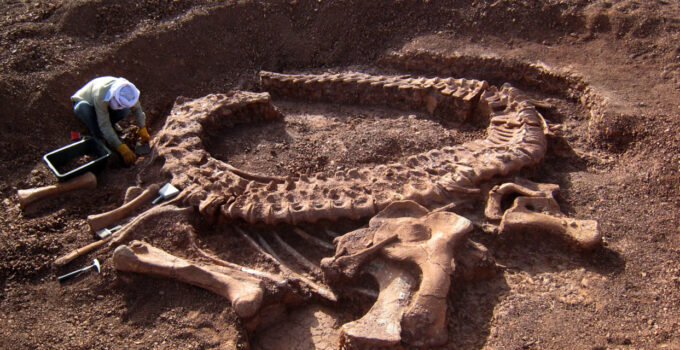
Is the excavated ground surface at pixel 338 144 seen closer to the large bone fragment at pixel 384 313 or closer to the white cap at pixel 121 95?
the large bone fragment at pixel 384 313

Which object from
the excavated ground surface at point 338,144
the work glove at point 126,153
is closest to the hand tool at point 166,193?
the excavated ground surface at point 338,144

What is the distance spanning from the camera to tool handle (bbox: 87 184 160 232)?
519cm

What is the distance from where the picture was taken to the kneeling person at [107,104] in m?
6.36

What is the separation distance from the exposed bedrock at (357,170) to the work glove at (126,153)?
49cm

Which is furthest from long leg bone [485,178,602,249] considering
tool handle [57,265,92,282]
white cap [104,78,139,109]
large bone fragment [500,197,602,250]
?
white cap [104,78,139,109]

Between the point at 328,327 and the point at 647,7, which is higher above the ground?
the point at 647,7

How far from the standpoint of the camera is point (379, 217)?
15.7 feet

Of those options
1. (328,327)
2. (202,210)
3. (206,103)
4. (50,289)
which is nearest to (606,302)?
(328,327)

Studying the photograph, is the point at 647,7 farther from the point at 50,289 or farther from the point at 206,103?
the point at 50,289

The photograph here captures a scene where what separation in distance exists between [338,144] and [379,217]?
220cm

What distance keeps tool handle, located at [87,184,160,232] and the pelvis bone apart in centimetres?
240

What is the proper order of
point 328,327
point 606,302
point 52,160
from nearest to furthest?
1. point 606,302
2. point 328,327
3. point 52,160

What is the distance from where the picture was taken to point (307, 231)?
512 cm

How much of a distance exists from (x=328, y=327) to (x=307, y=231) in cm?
113
